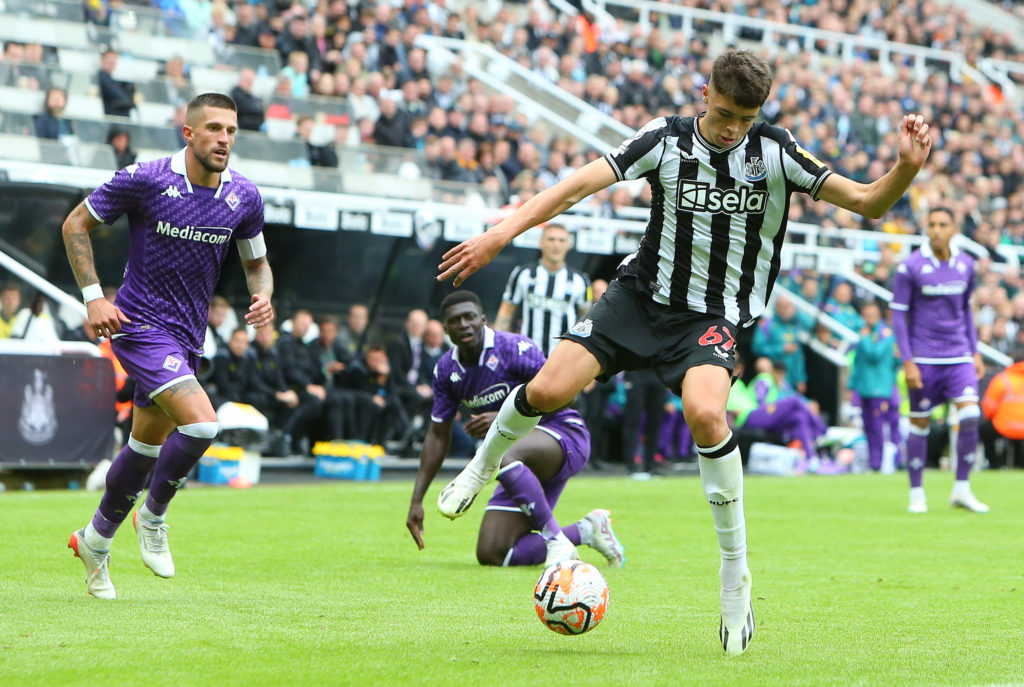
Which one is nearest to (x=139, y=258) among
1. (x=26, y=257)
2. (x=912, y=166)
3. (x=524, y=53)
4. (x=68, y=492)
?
(x=912, y=166)

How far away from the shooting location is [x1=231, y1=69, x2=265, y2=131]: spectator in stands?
16.3 m

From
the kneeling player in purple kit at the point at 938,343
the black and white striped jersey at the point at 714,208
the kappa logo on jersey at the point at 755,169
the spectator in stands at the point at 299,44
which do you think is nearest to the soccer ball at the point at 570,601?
the black and white striped jersey at the point at 714,208

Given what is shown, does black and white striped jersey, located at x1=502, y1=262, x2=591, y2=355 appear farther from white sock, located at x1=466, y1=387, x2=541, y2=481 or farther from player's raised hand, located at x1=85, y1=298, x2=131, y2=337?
player's raised hand, located at x1=85, y1=298, x2=131, y2=337

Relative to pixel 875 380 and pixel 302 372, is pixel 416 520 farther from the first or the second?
pixel 875 380

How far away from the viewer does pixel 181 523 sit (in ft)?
32.3

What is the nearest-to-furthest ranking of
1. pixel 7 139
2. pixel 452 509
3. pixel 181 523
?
pixel 452 509 → pixel 181 523 → pixel 7 139

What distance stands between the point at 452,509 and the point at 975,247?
719 inches

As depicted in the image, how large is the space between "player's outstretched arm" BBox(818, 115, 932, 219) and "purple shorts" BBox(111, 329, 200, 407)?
2.96 m

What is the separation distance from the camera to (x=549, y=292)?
11195 millimetres

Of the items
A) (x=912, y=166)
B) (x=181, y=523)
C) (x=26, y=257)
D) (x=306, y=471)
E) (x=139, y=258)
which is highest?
(x=912, y=166)

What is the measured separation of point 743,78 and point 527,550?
3514 millimetres

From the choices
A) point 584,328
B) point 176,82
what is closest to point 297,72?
point 176,82

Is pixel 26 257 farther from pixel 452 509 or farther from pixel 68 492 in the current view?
pixel 452 509

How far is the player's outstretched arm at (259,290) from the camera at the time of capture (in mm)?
6543
